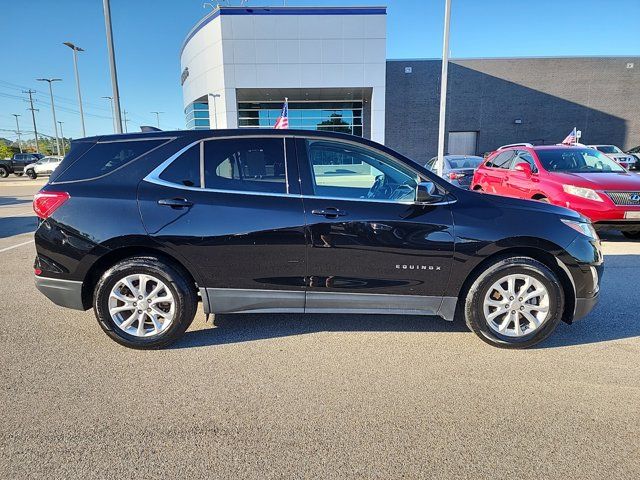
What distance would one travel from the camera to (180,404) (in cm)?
265

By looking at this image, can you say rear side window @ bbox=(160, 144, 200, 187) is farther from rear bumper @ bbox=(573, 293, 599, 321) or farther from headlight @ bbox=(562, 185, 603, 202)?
headlight @ bbox=(562, 185, 603, 202)

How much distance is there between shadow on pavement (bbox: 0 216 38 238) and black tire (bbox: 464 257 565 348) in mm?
9982

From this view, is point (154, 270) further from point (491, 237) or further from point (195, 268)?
point (491, 237)

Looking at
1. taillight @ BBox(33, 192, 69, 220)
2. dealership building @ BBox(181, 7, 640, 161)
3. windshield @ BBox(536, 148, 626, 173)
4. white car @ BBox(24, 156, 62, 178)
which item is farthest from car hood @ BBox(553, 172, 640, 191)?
white car @ BBox(24, 156, 62, 178)

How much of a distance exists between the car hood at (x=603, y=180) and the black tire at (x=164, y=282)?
22.1 feet

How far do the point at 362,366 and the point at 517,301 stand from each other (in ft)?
4.73

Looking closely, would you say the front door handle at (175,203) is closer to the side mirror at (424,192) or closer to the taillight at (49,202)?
the taillight at (49,202)

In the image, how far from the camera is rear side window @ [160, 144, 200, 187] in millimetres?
3332

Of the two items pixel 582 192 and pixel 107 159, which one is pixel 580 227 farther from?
Answer: pixel 107 159

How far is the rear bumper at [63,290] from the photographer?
3.35 m

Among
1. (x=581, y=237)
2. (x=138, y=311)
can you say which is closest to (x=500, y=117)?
(x=581, y=237)

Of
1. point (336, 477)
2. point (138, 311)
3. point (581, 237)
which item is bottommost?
point (336, 477)

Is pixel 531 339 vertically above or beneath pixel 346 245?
beneath

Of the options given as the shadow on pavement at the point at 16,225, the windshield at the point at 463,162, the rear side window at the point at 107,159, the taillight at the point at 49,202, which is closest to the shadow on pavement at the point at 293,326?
the taillight at the point at 49,202
